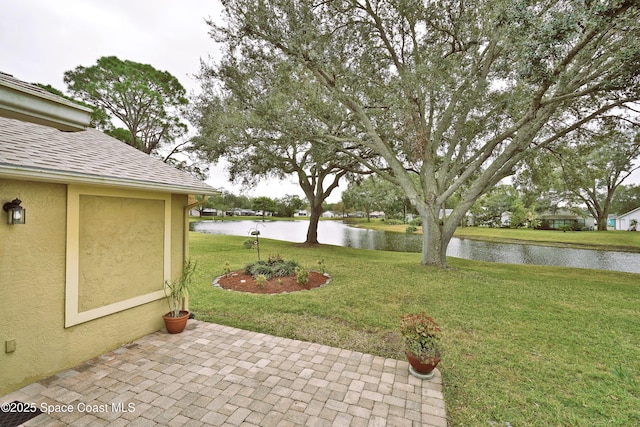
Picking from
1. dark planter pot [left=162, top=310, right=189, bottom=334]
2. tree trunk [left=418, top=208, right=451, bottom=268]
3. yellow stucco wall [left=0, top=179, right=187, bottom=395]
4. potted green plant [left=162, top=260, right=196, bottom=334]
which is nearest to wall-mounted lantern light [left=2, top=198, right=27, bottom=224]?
yellow stucco wall [left=0, top=179, right=187, bottom=395]

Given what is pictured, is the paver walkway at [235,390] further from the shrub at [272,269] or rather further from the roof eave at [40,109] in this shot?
the shrub at [272,269]

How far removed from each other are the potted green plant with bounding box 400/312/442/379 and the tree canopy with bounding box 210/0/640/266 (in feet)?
18.4

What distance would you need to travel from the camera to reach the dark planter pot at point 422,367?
337 centimetres

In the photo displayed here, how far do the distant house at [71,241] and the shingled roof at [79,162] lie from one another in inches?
0.5

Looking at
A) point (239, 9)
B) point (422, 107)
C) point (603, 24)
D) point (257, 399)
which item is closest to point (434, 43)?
point (422, 107)

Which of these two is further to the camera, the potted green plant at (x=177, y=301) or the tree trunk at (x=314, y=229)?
the tree trunk at (x=314, y=229)

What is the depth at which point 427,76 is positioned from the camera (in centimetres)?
802

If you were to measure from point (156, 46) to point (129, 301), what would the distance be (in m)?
11.1

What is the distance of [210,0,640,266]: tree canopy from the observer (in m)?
7.39

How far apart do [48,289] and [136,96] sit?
715 inches

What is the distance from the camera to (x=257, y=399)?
295cm

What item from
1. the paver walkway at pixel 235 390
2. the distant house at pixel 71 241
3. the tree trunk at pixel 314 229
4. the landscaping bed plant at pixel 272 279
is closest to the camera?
the paver walkway at pixel 235 390

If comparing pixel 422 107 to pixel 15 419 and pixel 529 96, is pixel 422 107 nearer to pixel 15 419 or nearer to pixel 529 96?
pixel 529 96

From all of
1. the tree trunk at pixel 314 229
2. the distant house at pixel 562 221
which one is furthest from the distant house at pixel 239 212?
the distant house at pixel 562 221
